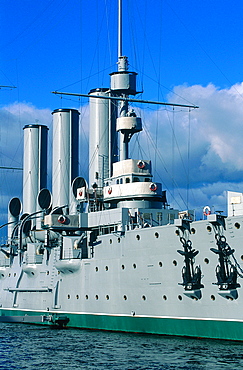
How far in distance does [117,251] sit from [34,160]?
22011mm

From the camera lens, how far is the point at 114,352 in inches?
978

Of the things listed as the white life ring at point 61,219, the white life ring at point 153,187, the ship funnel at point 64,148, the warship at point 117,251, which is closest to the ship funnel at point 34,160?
the warship at point 117,251

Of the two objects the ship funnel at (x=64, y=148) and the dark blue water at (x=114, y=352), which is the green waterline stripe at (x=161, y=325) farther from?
the ship funnel at (x=64, y=148)

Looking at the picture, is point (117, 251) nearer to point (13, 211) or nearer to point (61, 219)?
point (61, 219)

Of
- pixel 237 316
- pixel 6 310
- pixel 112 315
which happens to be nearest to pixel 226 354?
pixel 237 316

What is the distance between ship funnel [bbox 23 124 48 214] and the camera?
50.9 m

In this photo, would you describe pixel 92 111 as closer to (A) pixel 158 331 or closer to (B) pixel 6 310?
(B) pixel 6 310

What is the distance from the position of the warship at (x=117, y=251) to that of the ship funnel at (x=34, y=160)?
154cm

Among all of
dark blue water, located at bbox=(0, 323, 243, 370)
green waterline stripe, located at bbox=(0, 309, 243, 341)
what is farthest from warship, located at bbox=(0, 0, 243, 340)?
dark blue water, located at bbox=(0, 323, 243, 370)

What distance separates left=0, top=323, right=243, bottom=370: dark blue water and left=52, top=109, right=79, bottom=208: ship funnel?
691 inches

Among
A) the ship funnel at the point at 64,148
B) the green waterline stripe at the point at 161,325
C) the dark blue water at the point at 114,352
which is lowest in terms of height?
the dark blue water at the point at 114,352

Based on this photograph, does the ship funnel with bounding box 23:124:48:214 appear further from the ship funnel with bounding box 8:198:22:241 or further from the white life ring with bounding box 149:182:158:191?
the white life ring with bounding box 149:182:158:191

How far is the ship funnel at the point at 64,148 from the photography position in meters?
46.8

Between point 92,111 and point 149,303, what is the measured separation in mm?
Result: 17858
